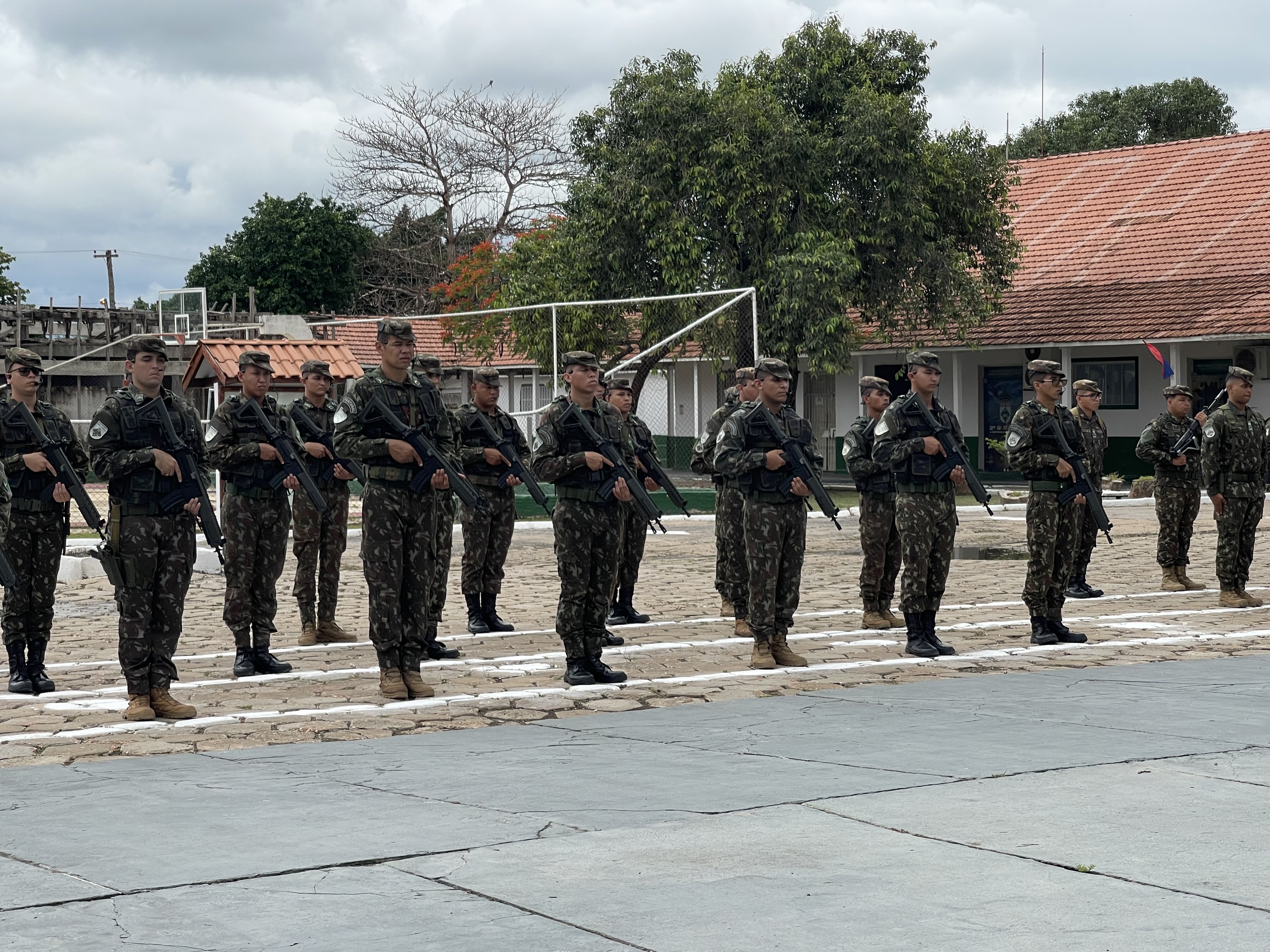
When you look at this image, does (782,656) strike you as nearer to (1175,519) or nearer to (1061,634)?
(1061,634)

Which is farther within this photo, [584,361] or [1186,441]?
[1186,441]

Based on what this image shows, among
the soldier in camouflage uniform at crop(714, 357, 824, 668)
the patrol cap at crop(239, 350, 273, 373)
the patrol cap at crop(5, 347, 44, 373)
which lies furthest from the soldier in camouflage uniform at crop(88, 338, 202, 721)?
the soldier in camouflage uniform at crop(714, 357, 824, 668)

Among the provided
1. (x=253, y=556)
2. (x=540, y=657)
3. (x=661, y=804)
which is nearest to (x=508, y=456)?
(x=540, y=657)

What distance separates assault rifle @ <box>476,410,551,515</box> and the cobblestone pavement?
1.10m

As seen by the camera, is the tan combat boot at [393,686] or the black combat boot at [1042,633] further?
the black combat boot at [1042,633]

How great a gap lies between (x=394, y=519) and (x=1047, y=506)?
15.2 feet

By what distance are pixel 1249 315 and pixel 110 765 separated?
25639mm

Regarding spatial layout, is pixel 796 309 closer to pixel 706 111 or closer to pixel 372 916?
pixel 706 111

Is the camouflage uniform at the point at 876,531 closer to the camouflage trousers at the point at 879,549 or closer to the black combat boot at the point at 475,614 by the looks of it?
the camouflage trousers at the point at 879,549

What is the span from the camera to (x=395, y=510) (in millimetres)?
8883

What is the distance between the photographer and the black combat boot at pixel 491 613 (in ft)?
39.4

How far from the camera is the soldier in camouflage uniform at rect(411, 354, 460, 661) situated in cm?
941

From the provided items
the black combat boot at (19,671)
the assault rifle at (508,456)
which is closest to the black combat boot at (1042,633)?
the assault rifle at (508,456)

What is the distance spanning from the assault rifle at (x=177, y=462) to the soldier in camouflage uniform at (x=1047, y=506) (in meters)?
5.30
